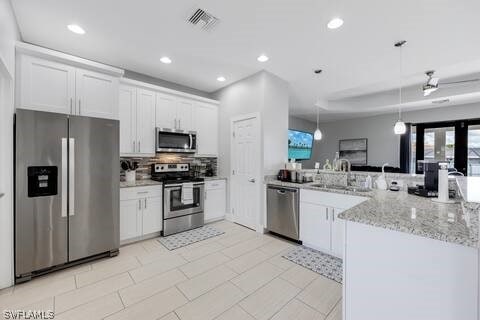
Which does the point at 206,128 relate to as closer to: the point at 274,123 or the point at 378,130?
the point at 274,123

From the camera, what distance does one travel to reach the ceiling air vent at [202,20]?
210 centimetres

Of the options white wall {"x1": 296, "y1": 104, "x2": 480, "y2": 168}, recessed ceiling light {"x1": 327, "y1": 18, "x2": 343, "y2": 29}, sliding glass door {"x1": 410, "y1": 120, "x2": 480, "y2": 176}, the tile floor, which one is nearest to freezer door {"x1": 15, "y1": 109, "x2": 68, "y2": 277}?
the tile floor

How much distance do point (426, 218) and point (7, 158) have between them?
3.61 m

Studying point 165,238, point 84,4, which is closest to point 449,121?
point 165,238

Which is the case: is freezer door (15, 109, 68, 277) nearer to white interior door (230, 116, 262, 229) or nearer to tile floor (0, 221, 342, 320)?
tile floor (0, 221, 342, 320)

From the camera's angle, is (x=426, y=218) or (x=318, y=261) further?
(x=318, y=261)

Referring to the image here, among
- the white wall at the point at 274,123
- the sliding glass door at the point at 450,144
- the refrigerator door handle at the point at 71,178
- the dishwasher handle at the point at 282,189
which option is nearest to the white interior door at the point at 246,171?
the white wall at the point at 274,123

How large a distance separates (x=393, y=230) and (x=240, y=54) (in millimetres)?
2781

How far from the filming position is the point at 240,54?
116 inches

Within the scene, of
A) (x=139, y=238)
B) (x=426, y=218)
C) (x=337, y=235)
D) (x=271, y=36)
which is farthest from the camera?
(x=139, y=238)

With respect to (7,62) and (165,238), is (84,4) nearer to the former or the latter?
(7,62)

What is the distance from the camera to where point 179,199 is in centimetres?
348

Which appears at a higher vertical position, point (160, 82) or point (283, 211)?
point (160, 82)

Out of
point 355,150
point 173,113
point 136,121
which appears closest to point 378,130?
point 355,150
